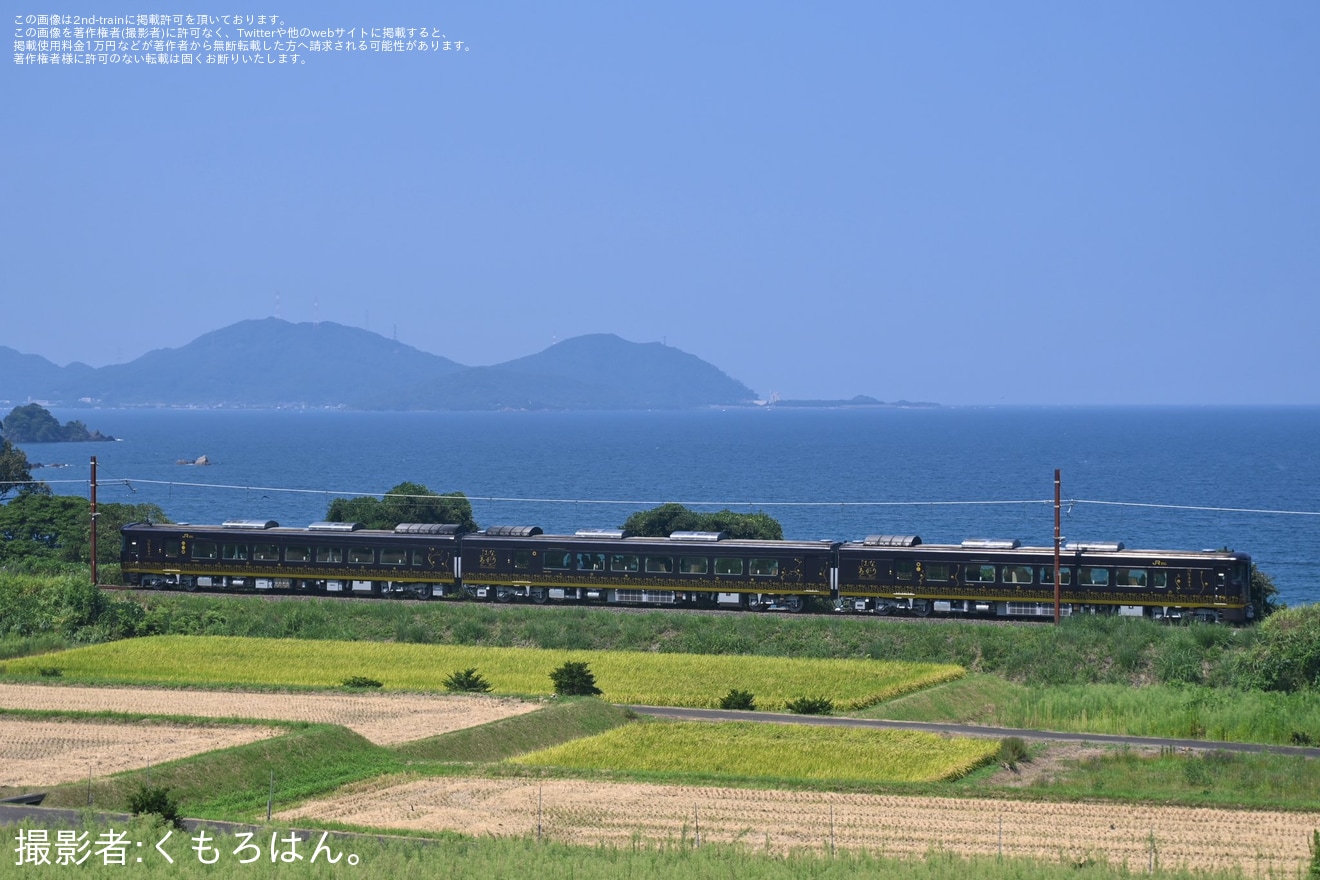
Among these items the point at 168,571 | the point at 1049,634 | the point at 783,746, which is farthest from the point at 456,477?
the point at 783,746

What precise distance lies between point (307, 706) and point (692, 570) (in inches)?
763

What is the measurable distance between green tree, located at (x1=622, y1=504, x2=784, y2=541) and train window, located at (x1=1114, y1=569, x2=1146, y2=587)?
2564 centimetres

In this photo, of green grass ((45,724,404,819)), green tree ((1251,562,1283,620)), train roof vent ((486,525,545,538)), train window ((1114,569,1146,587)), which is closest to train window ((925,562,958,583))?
train window ((1114,569,1146,587))

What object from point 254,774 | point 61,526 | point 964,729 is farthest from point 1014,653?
point 61,526

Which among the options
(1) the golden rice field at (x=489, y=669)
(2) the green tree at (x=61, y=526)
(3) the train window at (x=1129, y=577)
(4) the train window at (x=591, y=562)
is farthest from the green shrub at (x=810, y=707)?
(2) the green tree at (x=61, y=526)

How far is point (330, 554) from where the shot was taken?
60750mm

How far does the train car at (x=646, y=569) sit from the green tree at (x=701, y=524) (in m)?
16.2

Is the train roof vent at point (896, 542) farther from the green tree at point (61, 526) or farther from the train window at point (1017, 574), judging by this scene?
the green tree at point (61, 526)

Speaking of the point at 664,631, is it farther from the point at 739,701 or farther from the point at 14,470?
the point at 14,470

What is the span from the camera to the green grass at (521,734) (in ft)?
113

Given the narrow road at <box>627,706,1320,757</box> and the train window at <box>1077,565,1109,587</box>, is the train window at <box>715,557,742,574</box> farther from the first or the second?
the narrow road at <box>627,706,1320,757</box>

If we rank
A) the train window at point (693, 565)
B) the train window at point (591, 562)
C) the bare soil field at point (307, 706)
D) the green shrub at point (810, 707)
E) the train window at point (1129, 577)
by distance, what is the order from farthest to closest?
the train window at point (591, 562) < the train window at point (693, 565) < the train window at point (1129, 577) < the green shrub at point (810, 707) < the bare soil field at point (307, 706)

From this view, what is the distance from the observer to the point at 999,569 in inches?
2040

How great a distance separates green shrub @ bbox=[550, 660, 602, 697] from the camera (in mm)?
42594
